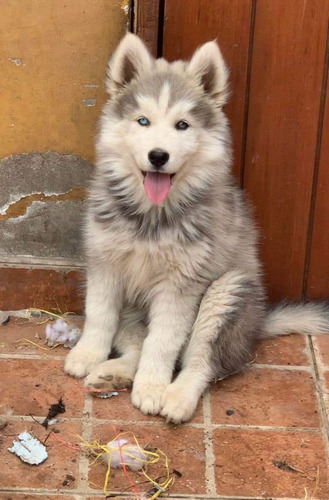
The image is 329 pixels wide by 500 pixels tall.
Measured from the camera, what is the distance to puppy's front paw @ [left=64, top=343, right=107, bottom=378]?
362 cm

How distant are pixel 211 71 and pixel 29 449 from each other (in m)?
1.74

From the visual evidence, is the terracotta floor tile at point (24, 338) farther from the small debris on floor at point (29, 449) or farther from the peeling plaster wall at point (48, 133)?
the small debris on floor at point (29, 449)

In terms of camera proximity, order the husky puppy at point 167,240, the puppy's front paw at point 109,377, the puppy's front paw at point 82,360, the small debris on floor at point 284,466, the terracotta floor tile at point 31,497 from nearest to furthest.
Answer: the terracotta floor tile at point 31,497 < the small debris on floor at point 284,466 < the husky puppy at point 167,240 < the puppy's front paw at point 109,377 < the puppy's front paw at point 82,360

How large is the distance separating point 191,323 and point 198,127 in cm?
86

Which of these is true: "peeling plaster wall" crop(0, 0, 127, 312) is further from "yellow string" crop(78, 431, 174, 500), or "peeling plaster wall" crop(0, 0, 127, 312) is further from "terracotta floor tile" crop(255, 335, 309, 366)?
"yellow string" crop(78, 431, 174, 500)

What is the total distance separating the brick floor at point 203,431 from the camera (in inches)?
117

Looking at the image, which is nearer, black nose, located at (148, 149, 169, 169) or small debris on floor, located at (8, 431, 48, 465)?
small debris on floor, located at (8, 431, 48, 465)

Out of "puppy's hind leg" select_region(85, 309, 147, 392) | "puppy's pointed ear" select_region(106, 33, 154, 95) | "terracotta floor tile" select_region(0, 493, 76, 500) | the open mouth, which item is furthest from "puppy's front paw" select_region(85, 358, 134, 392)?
"puppy's pointed ear" select_region(106, 33, 154, 95)

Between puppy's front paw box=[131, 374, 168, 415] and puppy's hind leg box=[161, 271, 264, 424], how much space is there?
32 millimetres

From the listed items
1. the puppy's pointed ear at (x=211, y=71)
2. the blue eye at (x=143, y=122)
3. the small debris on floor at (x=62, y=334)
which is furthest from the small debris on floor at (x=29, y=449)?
the puppy's pointed ear at (x=211, y=71)

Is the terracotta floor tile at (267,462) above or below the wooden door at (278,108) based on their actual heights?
below

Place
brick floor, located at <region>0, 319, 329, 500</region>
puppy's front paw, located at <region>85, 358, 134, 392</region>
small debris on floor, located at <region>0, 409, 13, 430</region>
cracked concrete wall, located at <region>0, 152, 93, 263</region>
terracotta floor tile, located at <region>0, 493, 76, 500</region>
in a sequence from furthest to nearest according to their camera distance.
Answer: cracked concrete wall, located at <region>0, 152, 93, 263</region>, puppy's front paw, located at <region>85, 358, 134, 392</region>, small debris on floor, located at <region>0, 409, 13, 430</region>, brick floor, located at <region>0, 319, 329, 500</region>, terracotta floor tile, located at <region>0, 493, 76, 500</region>

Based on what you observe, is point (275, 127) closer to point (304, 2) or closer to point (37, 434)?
point (304, 2)

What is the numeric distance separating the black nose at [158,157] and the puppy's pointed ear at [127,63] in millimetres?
461
